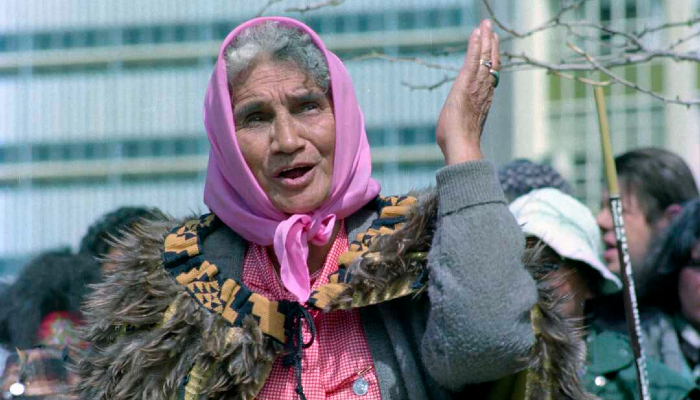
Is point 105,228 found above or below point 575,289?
above

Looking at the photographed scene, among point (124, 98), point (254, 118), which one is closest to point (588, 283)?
point (254, 118)

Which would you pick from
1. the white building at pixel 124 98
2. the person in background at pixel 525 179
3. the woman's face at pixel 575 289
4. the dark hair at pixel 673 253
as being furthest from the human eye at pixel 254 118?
the white building at pixel 124 98

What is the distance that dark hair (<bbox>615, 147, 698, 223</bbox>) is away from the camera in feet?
14.8

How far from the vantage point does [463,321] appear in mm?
2332

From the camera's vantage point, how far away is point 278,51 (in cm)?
279

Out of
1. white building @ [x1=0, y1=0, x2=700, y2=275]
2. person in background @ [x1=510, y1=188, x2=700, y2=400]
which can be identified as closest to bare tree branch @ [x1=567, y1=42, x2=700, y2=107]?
person in background @ [x1=510, y1=188, x2=700, y2=400]

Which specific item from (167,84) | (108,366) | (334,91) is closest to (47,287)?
(108,366)

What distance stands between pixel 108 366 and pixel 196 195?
3513mm

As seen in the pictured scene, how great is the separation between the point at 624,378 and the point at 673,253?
0.56m

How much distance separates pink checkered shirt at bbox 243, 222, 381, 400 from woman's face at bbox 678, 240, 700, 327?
1.74 meters

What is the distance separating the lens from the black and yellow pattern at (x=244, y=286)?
2.58m

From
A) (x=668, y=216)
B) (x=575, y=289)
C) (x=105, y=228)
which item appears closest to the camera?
(x=575, y=289)

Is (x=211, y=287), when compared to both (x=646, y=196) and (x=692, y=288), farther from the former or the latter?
(x=646, y=196)

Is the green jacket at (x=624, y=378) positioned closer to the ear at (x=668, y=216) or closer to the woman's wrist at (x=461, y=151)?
the ear at (x=668, y=216)
